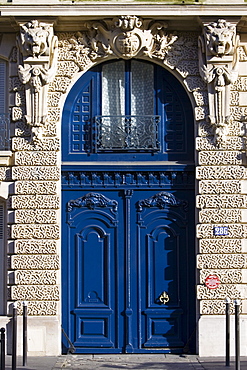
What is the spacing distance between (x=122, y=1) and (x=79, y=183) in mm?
3469

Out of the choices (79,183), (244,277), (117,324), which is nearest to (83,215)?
(79,183)

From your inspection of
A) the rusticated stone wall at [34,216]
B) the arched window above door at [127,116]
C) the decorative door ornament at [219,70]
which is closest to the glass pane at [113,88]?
the arched window above door at [127,116]

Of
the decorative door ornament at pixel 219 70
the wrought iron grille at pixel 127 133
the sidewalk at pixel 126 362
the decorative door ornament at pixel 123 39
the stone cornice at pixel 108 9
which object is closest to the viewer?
the sidewalk at pixel 126 362

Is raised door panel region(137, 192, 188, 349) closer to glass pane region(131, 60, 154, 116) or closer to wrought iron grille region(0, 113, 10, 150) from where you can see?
glass pane region(131, 60, 154, 116)

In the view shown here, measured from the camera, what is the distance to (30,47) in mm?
13922

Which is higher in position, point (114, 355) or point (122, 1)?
point (122, 1)

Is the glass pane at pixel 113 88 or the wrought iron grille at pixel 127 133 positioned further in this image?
the glass pane at pixel 113 88

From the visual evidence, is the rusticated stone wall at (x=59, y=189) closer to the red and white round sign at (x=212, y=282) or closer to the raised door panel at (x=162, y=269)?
the red and white round sign at (x=212, y=282)

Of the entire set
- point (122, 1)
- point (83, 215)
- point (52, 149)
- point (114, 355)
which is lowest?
point (114, 355)

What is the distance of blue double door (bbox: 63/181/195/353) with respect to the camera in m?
14.1

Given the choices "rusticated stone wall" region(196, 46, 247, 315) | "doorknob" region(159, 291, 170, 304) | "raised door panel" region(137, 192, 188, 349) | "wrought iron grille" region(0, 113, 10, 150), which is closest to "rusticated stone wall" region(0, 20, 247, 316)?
"rusticated stone wall" region(196, 46, 247, 315)

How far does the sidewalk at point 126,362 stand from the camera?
1285 centimetres

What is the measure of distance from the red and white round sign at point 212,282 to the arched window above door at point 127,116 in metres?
2.28

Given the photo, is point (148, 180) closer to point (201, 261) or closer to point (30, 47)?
point (201, 261)
